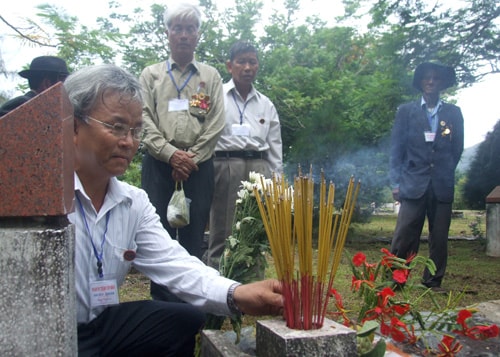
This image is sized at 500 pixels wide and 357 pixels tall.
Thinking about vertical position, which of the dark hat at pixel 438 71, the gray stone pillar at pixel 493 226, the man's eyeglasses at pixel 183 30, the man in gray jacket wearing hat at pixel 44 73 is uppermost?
the man's eyeglasses at pixel 183 30

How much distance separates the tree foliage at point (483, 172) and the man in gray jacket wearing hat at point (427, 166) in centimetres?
453

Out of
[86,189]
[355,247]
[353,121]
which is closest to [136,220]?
[86,189]

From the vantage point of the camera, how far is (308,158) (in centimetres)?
844

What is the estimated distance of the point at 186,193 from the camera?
12.0 feet

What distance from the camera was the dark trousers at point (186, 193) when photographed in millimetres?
3615

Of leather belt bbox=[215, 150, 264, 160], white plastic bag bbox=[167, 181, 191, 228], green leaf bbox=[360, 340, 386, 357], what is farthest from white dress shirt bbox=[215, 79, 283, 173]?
green leaf bbox=[360, 340, 386, 357]

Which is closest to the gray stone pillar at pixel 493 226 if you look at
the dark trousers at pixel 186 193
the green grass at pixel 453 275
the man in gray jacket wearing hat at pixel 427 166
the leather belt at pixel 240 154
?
the green grass at pixel 453 275

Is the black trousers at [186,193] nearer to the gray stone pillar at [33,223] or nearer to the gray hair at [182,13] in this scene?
the gray hair at [182,13]

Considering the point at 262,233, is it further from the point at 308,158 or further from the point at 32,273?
the point at 308,158

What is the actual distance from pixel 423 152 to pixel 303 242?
3.14m

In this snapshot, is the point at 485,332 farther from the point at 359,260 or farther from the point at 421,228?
the point at 421,228

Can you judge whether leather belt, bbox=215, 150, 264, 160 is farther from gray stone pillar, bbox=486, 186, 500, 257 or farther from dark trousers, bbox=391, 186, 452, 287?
gray stone pillar, bbox=486, 186, 500, 257

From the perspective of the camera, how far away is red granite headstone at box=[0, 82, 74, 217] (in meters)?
1.31

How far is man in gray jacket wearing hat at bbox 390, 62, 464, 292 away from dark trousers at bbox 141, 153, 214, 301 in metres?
1.77
